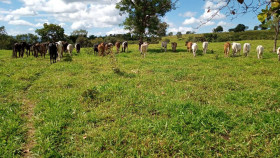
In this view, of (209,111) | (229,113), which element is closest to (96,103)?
(209,111)

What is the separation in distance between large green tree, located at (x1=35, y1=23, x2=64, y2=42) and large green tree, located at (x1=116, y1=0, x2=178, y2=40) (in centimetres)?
5537

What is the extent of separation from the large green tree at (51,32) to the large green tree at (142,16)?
182ft

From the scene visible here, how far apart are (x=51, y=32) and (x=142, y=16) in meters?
60.3

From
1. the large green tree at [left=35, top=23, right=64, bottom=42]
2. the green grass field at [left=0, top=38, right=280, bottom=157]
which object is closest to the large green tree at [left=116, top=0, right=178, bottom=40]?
the green grass field at [left=0, top=38, right=280, bottom=157]

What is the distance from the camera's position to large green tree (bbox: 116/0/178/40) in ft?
79.9

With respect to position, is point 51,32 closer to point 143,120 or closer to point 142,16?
point 142,16

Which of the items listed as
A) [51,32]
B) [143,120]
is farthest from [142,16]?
[51,32]

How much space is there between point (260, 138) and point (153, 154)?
2.41 metres

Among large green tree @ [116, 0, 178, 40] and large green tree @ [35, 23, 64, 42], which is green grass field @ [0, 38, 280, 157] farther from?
large green tree @ [35, 23, 64, 42]

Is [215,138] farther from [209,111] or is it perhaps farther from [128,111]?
[128,111]

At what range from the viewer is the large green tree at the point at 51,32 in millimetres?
70256

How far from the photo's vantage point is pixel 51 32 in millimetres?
72062

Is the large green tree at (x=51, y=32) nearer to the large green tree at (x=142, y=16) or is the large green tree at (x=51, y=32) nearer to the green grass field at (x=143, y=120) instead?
the large green tree at (x=142, y=16)

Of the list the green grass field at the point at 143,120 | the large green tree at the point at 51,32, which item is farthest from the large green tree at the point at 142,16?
the large green tree at the point at 51,32
